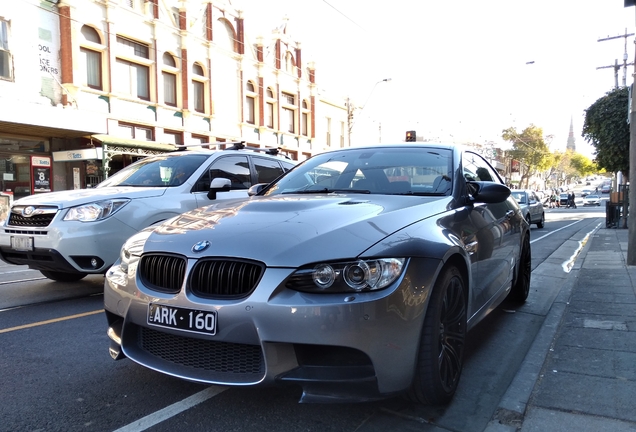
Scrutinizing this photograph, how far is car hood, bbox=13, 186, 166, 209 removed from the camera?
212 inches

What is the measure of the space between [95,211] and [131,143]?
47.4 ft

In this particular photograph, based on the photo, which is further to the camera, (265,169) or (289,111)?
(289,111)

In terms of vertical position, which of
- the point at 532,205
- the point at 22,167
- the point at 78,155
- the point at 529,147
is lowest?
the point at 532,205

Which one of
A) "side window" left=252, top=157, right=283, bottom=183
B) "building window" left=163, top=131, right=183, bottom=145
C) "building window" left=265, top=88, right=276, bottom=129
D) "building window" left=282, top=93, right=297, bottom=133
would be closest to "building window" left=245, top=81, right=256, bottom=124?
"building window" left=265, top=88, right=276, bottom=129

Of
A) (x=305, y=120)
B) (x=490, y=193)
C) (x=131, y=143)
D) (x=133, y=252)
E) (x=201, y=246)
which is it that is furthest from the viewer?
(x=305, y=120)

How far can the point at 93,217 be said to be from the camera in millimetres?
5379

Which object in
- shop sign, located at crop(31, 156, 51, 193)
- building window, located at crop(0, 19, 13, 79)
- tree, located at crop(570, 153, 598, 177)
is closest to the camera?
building window, located at crop(0, 19, 13, 79)

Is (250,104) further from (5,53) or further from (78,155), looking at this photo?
(5,53)

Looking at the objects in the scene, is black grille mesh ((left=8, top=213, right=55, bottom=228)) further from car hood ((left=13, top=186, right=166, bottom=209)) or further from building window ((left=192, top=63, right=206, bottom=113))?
building window ((left=192, top=63, right=206, bottom=113))

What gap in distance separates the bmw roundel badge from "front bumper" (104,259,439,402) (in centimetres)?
24

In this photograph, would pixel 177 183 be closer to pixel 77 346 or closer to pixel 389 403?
pixel 77 346

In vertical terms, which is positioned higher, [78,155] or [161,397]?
[78,155]

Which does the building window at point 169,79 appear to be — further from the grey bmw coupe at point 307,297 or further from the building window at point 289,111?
the grey bmw coupe at point 307,297

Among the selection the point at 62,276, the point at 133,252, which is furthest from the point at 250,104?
the point at 133,252
